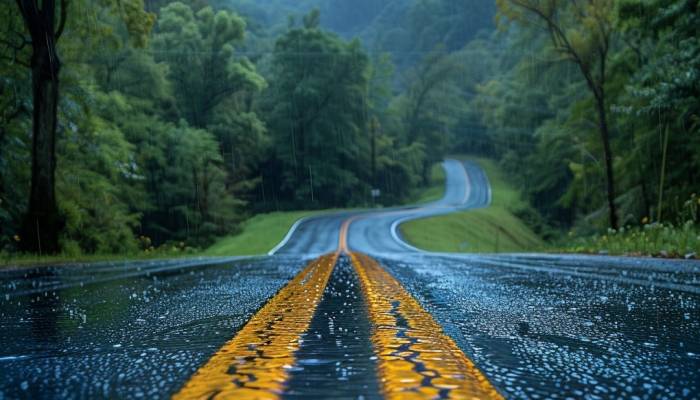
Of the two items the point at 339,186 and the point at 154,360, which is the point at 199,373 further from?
the point at 339,186

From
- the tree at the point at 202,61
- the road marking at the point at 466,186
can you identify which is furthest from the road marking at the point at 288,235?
the road marking at the point at 466,186

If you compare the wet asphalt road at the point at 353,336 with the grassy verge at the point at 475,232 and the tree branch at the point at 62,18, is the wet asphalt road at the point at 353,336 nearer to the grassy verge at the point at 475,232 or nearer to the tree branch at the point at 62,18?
the tree branch at the point at 62,18

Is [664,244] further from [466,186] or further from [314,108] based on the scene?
[466,186]

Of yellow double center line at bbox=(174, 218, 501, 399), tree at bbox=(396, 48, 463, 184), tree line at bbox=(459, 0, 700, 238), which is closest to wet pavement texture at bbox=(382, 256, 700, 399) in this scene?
yellow double center line at bbox=(174, 218, 501, 399)

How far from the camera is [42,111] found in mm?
12977

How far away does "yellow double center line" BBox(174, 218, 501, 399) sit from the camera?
1.45 m

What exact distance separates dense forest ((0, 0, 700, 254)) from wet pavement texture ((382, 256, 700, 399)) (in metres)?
10.1

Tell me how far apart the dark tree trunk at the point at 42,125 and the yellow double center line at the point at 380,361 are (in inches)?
471

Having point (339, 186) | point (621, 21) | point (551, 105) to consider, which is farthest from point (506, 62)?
point (621, 21)

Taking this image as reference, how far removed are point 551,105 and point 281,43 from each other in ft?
104

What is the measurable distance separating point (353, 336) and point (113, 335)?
107 centimetres

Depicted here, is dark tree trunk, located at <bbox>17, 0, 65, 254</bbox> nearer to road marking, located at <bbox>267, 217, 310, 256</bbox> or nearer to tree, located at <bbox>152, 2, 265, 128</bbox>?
road marking, located at <bbox>267, 217, 310, 256</bbox>

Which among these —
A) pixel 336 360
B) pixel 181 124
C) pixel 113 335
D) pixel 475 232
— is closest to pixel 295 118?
pixel 181 124

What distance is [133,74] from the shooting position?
4025 centimetres
